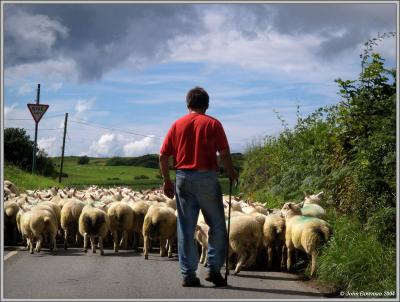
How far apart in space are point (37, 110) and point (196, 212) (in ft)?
70.1

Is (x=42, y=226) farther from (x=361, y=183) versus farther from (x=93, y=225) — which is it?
(x=361, y=183)

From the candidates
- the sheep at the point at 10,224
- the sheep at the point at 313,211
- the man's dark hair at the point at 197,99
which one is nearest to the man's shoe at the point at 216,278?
the man's dark hair at the point at 197,99

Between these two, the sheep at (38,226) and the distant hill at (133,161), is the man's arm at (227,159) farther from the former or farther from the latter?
the distant hill at (133,161)

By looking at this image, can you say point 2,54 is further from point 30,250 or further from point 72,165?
point 72,165

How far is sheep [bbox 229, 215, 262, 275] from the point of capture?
10477 millimetres

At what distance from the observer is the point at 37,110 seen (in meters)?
29.2

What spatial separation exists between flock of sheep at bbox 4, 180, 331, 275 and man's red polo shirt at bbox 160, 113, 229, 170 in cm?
200

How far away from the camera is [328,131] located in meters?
16.0

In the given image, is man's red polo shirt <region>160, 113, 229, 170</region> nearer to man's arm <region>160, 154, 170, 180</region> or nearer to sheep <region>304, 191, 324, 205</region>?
man's arm <region>160, 154, 170, 180</region>

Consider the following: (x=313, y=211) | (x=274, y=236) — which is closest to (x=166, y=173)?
(x=274, y=236)

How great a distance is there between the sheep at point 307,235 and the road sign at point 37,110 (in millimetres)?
19633

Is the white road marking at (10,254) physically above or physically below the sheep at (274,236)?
below

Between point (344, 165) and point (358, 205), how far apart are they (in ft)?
8.47

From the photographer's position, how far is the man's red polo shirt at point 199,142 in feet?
28.9
